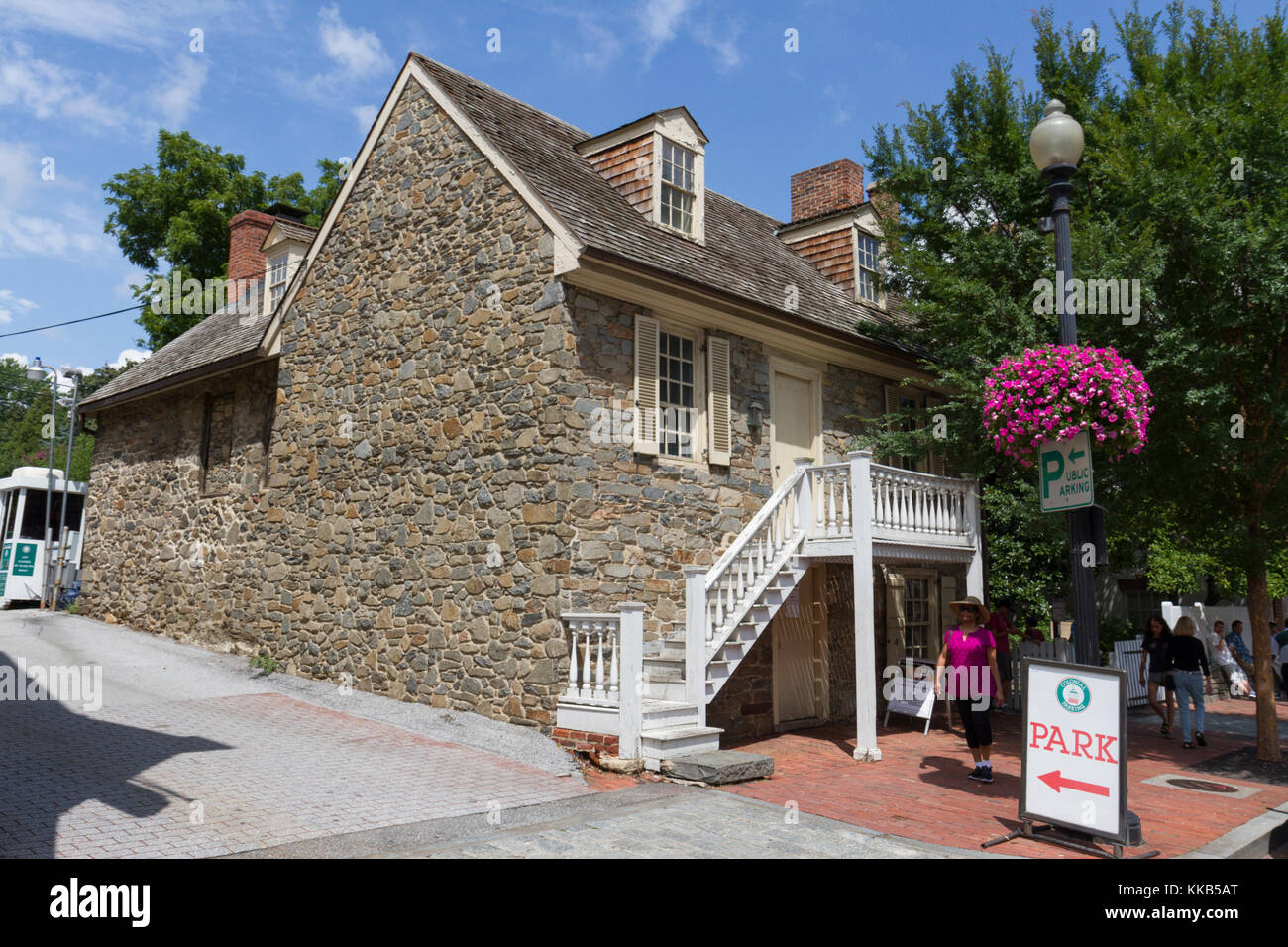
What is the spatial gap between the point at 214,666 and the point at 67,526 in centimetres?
1071

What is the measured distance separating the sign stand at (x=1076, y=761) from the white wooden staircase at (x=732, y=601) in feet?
10.5

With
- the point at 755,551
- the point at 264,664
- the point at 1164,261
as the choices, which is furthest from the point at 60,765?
the point at 1164,261

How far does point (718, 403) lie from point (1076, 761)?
6.17 m

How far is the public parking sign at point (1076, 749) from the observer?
253 inches

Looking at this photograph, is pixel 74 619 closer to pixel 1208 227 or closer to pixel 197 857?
pixel 197 857

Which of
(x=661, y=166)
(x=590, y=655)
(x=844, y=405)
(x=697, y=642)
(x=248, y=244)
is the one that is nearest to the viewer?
(x=697, y=642)

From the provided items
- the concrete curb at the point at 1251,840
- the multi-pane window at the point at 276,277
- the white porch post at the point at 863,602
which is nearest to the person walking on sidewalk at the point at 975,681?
the white porch post at the point at 863,602

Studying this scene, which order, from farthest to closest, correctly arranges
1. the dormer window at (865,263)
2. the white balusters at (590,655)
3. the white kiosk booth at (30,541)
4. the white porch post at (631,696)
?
the white kiosk booth at (30,541), the dormer window at (865,263), the white balusters at (590,655), the white porch post at (631,696)

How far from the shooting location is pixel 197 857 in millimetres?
5609

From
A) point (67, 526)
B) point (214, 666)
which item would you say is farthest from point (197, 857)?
point (67, 526)

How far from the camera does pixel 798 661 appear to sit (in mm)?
12914

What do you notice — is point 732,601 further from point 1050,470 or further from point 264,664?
point 264,664

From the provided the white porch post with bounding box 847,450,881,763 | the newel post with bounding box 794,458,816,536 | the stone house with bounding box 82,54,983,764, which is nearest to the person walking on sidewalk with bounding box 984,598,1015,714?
the stone house with bounding box 82,54,983,764

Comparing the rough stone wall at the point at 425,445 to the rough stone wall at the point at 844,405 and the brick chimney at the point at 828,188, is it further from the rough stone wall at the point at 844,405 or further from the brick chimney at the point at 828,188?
the brick chimney at the point at 828,188
